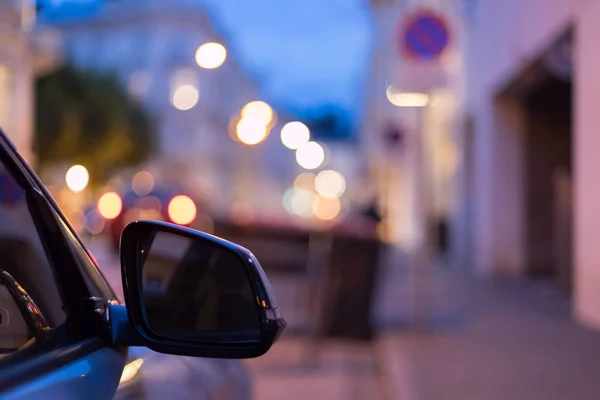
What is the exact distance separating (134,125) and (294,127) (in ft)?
Result: 62.3

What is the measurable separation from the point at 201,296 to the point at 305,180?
39.5 m

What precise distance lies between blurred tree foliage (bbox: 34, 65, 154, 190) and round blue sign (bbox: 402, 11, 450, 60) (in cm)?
1931

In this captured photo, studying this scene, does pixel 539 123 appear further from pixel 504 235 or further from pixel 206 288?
pixel 206 288

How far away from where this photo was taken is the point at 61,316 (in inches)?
80.4

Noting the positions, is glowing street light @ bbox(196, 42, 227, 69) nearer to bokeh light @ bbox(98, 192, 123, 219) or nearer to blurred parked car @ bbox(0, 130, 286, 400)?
blurred parked car @ bbox(0, 130, 286, 400)

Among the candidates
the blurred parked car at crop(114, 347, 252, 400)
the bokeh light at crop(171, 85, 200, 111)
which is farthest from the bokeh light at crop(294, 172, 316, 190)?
the blurred parked car at crop(114, 347, 252, 400)

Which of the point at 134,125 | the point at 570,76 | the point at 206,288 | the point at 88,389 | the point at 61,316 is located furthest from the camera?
the point at 134,125

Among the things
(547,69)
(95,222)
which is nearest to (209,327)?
(547,69)

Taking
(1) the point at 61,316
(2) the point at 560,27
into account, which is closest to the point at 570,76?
(2) the point at 560,27

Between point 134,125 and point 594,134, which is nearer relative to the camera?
point 594,134

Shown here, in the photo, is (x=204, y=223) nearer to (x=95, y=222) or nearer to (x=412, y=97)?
(x=95, y=222)

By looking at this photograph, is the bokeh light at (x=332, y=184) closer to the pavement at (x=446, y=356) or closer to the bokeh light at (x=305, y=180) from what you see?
the bokeh light at (x=305, y=180)

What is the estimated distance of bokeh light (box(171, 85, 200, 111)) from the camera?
21.0 m

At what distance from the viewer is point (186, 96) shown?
79.9 ft
